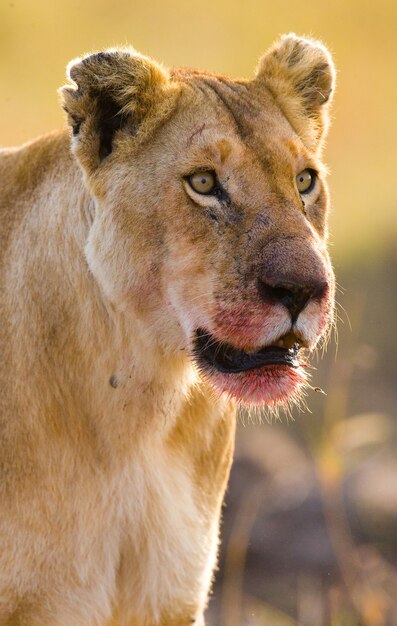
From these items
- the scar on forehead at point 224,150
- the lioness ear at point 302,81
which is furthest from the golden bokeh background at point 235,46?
the scar on forehead at point 224,150

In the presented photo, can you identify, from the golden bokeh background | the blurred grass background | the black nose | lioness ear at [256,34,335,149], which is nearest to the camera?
the black nose

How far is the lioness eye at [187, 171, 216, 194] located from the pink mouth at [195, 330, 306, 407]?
1.24ft

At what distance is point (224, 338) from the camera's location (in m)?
3.51

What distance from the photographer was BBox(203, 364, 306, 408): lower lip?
140 inches

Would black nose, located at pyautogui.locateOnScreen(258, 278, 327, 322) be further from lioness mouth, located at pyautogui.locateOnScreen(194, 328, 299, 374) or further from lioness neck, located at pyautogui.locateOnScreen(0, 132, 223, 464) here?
lioness neck, located at pyautogui.locateOnScreen(0, 132, 223, 464)

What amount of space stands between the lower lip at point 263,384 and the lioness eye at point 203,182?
0.48 m

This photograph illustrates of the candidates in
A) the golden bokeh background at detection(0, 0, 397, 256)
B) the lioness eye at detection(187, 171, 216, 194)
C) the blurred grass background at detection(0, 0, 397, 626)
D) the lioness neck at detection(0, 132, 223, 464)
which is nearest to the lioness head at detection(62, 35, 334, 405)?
the lioness eye at detection(187, 171, 216, 194)

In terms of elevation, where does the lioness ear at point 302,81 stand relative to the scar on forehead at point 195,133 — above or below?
below

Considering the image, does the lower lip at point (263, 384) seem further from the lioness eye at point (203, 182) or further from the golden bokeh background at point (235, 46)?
the golden bokeh background at point (235, 46)

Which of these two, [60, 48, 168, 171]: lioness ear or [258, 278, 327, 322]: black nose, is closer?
[258, 278, 327, 322]: black nose

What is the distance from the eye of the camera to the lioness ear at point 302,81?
404 cm

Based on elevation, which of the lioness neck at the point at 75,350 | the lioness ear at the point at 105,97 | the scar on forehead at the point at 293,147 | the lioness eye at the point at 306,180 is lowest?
the lioness neck at the point at 75,350

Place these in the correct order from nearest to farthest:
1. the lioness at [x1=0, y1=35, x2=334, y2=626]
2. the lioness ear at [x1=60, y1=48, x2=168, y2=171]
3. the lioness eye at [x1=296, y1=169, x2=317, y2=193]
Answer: the lioness at [x1=0, y1=35, x2=334, y2=626], the lioness ear at [x1=60, y1=48, x2=168, y2=171], the lioness eye at [x1=296, y1=169, x2=317, y2=193]

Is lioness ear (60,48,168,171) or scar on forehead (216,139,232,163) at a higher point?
lioness ear (60,48,168,171)
